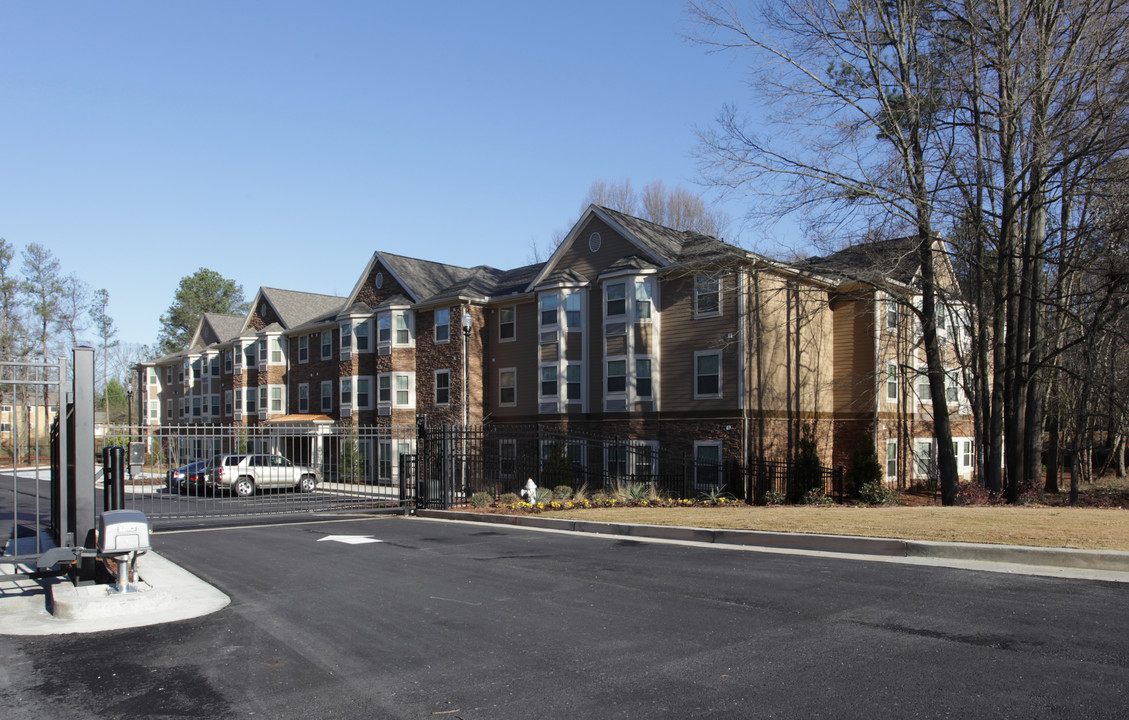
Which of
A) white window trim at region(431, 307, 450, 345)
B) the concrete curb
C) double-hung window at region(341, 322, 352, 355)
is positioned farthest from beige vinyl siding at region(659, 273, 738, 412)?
double-hung window at region(341, 322, 352, 355)

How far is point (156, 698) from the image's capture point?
18.1ft

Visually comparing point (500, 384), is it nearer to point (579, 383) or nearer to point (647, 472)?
point (579, 383)

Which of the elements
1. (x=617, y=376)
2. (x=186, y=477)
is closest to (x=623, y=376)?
(x=617, y=376)

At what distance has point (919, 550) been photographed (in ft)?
33.9

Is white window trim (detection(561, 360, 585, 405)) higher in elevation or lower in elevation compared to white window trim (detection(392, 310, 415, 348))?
lower

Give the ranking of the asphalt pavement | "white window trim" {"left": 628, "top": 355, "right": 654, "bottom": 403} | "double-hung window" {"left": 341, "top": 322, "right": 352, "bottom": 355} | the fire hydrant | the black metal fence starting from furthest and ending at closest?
"double-hung window" {"left": 341, "top": 322, "right": 352, "bottom": 355}, "white window trim" {"left": 628, "top": 355, "right": 654, "bottom": 403}, the black metal fence, the fire hydrant, the asphalt pavement

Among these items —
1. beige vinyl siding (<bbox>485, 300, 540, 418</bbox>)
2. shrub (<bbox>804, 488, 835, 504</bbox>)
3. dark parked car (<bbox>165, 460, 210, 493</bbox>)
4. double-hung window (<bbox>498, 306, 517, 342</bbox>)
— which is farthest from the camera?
double-hung window (<bbox>498, 306, 517, 342</bbox>)

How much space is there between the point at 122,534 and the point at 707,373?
21694mm

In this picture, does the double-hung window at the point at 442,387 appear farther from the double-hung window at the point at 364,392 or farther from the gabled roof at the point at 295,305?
the gabled roof at the point at 295,305

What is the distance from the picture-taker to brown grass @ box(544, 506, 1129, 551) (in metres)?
10.1

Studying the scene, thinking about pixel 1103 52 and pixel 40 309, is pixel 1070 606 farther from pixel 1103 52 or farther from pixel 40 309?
pixel 40 309

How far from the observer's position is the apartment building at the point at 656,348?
27.1 metres

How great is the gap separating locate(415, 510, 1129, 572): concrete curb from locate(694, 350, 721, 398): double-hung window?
12976mm

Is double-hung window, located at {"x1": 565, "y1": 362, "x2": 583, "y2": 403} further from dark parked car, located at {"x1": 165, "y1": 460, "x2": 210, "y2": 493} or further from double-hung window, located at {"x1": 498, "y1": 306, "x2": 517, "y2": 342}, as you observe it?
dark parked car, located at {"x1": 165, "y1": 460, "x2": 210, "y2": 493}
